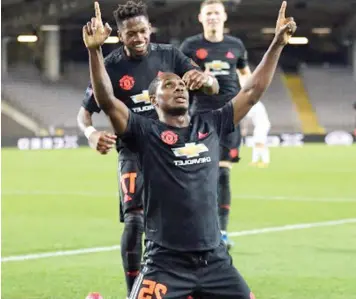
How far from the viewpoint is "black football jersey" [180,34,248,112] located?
9547 millimetres

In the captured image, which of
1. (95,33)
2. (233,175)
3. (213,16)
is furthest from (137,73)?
(233,175)

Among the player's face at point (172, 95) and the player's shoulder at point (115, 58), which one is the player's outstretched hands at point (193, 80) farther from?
the player's shoulder at point (115, 58)

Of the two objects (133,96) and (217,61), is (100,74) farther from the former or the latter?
(217,61)

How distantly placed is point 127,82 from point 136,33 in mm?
504

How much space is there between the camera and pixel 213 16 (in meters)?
9.40

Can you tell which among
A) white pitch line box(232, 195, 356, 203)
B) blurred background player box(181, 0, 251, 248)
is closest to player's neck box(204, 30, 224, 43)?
blurred background player box(181, 0, 251, 248)

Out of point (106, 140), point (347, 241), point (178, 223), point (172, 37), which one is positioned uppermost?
point (172, 37)

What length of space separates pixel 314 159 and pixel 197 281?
73.5 ft

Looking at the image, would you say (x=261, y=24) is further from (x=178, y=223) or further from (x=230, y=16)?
(x=178, y=223)

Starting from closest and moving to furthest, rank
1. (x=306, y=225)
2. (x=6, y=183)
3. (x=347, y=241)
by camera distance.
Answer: (x=347, y=241) → (x=306, y=225) → (x=6, y=183)

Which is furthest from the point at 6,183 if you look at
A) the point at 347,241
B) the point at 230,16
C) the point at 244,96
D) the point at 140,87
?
the point at 230,16

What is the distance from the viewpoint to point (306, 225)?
11.5 metres

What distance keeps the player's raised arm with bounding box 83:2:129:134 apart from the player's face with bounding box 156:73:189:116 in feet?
0.74

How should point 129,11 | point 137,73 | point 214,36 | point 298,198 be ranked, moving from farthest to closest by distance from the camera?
point 298,198
point 214,36
point 137,73
point 129,11
